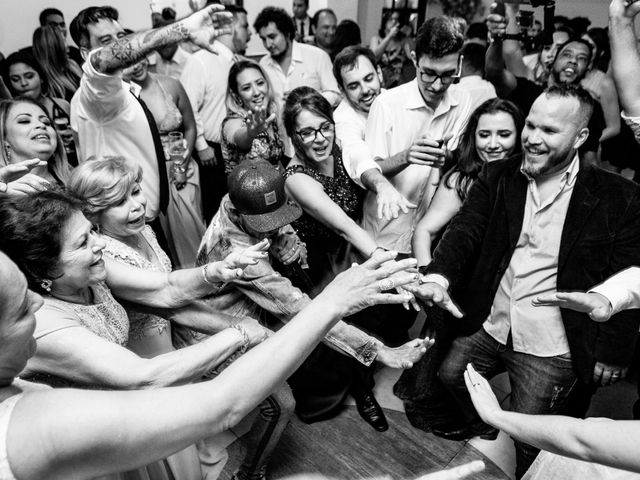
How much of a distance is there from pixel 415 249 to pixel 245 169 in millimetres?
920

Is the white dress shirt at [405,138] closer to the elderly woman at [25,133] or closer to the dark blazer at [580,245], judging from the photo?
the dark blazer at [580,245]

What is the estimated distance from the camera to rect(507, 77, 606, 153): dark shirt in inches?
→ 135

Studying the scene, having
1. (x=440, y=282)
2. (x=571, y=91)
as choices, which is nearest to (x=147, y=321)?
(x=440, y=282)

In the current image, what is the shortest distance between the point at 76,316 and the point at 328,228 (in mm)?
1192

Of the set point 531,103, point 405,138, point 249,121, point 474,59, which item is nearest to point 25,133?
point 249,121

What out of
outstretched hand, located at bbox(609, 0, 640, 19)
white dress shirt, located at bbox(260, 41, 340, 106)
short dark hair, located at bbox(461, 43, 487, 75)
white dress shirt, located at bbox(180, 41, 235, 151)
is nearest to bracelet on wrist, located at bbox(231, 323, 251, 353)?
outstretched hand, located at bbox(609, 0, 640, 19)

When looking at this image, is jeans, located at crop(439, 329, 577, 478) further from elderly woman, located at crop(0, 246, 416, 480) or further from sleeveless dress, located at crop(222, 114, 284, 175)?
sleeveless dress, located at crop(222, 114, 284, 175)

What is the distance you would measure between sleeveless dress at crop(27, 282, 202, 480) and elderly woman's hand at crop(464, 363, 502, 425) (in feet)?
3.13

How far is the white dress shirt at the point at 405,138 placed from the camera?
2490 mm

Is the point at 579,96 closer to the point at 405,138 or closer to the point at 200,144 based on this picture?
the point at 405,138

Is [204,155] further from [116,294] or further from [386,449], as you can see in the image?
[386,449]

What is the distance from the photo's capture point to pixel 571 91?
1863mm

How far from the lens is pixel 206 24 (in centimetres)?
231

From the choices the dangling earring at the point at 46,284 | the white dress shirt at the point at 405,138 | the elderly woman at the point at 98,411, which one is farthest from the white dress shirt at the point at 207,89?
the elderly woman at the point at 98,411
